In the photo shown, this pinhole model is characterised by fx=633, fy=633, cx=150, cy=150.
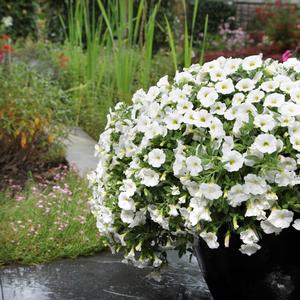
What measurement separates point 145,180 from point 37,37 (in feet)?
34.4

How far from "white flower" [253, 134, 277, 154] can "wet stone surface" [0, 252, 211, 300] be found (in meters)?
1.12

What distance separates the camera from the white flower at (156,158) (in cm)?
250

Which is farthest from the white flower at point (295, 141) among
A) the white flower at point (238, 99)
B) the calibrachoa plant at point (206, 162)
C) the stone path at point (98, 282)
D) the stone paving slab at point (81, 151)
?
the stone paving slab at point (81, 151)

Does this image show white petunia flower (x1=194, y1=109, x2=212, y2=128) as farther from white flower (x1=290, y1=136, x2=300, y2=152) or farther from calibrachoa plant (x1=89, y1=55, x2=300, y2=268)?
white flower (x1=290, y1=136, x2=300, y2=152)

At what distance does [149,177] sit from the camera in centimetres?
253

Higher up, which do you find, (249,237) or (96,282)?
(249,237)

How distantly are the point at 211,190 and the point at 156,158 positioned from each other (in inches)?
12.0

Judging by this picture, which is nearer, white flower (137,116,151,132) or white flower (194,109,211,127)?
white flower (194,109,211,127)

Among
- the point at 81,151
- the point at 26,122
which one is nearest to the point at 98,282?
the point at 26,122

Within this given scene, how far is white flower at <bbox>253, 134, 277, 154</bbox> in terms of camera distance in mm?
2307

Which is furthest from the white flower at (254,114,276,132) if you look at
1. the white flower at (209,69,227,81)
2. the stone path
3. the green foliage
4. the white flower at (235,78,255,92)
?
the green foliage

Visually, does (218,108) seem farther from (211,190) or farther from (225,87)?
(211,190)

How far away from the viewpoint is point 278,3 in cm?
1450

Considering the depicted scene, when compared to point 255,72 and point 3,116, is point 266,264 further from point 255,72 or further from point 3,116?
point 3,116
